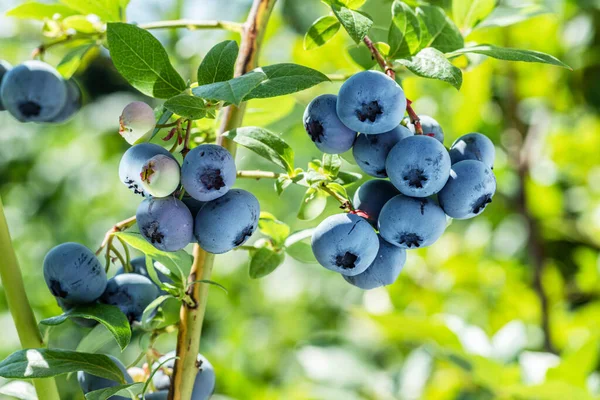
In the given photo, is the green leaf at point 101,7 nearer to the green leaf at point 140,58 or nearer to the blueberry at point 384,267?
the green leaf at point 140,58

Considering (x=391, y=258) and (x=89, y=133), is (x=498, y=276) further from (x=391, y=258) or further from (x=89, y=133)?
(x=89, y=133)

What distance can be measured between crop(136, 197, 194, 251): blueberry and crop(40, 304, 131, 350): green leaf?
3.9 inches

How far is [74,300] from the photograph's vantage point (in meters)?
0.73

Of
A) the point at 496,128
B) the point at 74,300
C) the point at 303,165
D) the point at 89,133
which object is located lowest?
the point at 74,300

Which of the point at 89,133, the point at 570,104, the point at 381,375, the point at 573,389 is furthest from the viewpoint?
the point at 89,133

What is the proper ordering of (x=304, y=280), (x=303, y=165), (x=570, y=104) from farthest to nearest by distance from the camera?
(x=304, y=280)
(x=570, y=104)
(x=303, y=165)

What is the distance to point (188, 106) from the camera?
583 millimetres

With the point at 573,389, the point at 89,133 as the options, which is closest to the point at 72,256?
the point at 573,389

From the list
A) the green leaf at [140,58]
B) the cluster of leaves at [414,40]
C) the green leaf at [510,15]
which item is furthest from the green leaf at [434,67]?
the green leaf at [510,15]

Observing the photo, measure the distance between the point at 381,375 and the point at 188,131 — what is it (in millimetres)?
1103

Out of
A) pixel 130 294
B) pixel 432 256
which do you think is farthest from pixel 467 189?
pixel 432 256

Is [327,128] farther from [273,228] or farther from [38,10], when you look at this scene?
[38,10]

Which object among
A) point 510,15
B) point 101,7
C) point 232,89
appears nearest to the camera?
point 232,89

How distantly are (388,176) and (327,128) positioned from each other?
0.24ft
